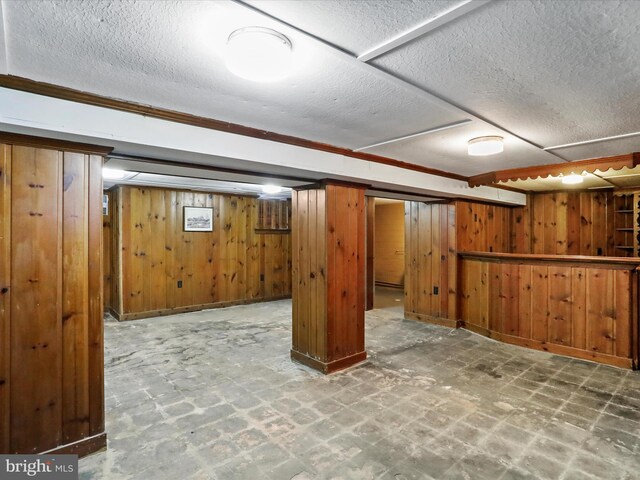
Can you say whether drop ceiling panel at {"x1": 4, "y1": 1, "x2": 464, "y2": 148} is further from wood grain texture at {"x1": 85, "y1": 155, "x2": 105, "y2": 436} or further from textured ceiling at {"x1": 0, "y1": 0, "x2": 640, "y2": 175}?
wood grain texture at {"x1": 85, "y1": 155, "x2": 105, "y2": 436}

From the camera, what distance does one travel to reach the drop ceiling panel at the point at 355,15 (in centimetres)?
117

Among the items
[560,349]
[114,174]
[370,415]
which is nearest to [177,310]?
[114,174]

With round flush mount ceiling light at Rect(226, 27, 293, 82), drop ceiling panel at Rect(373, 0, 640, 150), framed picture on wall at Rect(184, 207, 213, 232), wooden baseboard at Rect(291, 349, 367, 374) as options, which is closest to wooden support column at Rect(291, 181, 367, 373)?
wooden baseboard at Rect(291, 349, 367, 374)

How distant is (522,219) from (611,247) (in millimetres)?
1450

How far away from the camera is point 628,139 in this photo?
279cm

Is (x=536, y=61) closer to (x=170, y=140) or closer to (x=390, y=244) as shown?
(x=170, y=140)

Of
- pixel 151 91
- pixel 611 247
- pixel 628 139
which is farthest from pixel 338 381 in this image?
pixel 611 247

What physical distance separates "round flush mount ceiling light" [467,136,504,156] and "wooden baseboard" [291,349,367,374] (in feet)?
7.36

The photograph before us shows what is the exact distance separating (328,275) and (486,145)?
1749 mm

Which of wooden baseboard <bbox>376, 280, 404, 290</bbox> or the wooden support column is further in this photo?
wooden baseboard <bbox>376, 280, 404, 290</bbox>

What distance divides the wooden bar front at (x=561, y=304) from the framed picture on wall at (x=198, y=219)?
14.2 ft

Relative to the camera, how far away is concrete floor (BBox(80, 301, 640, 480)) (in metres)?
1.95

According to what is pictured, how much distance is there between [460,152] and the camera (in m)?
3.28

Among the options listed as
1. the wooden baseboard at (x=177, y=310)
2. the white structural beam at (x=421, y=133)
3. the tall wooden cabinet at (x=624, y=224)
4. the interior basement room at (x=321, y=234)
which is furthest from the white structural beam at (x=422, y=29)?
the tall wooden cabinet at (x=624, y=224)
